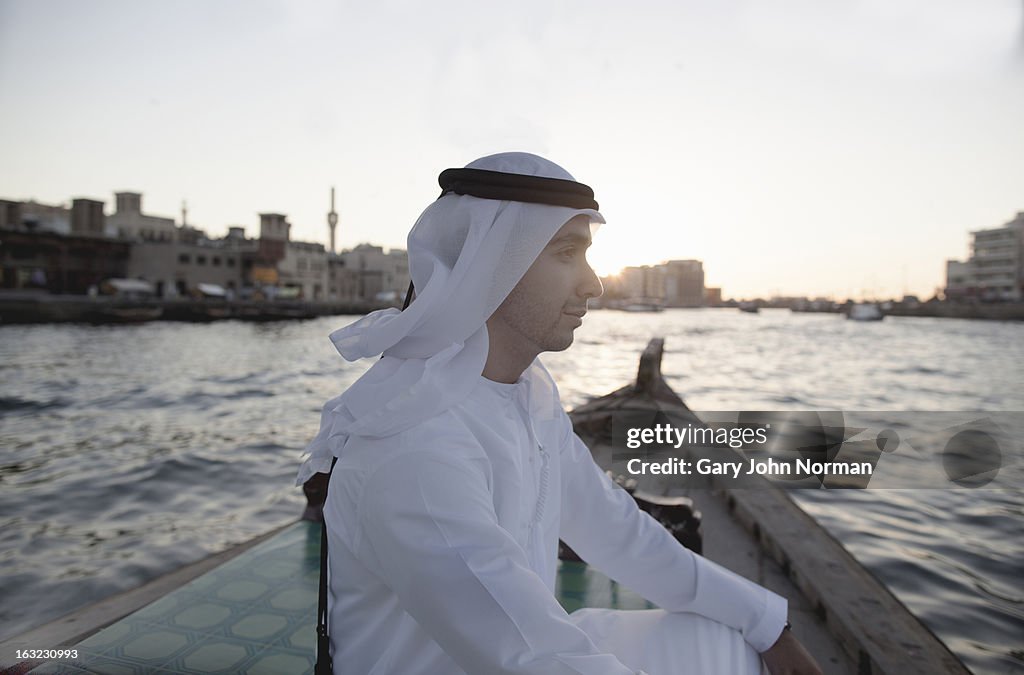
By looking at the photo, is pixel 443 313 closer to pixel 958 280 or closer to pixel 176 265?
pixel 176 265

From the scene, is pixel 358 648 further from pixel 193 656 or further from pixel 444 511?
pixel 193 656

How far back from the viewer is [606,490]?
6.07 feet

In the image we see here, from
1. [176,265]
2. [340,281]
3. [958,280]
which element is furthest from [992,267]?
[176,265]

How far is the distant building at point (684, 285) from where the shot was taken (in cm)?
18238

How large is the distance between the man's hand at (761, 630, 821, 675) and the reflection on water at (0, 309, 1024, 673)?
357cm

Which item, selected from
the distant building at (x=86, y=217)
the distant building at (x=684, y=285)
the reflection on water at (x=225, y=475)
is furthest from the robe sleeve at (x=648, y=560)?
the distant building at (x=684, y=285)

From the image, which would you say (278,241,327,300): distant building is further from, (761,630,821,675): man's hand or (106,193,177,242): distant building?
(761,630,821,675): man's hand

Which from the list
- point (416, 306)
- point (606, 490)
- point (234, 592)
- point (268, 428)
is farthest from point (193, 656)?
point (268, 428)

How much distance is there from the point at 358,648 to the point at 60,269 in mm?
60793

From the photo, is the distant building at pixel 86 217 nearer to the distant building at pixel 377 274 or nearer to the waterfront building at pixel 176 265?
the waterfront building at pixel 176 265

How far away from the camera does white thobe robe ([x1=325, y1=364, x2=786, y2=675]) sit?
1081 mm

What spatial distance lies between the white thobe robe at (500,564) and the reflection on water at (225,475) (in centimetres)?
376

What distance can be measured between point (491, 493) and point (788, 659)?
967mm

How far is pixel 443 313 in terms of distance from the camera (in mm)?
1410
